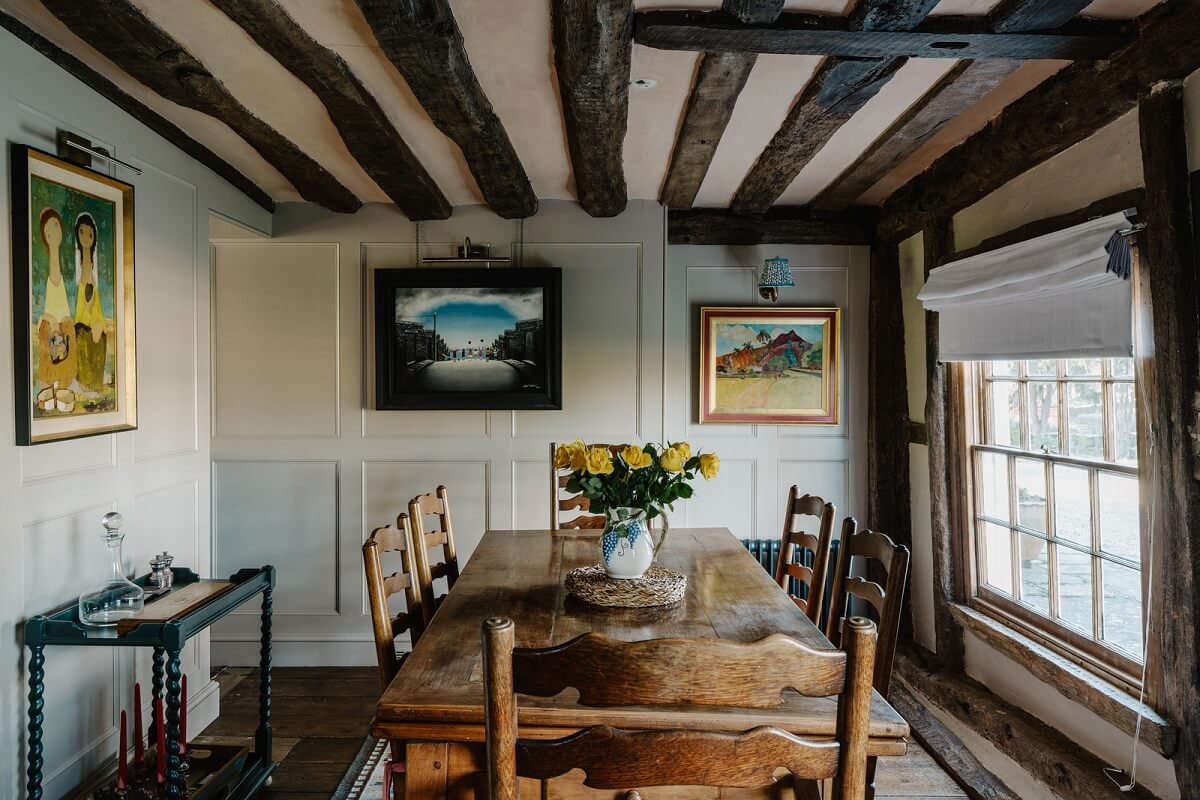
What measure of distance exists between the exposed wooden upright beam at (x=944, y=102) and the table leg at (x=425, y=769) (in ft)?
7.53

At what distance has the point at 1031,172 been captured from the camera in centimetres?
270

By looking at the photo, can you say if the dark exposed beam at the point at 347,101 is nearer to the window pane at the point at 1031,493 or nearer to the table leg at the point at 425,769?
the table leg at the point at 425,769

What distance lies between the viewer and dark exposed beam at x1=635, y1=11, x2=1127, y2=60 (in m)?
1.93

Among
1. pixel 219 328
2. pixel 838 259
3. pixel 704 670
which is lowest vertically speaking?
pixel 704 670

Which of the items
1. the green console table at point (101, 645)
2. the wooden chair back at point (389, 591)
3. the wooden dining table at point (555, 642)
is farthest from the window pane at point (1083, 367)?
the green console table at point (101, 645)

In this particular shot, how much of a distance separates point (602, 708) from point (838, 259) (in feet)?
10.8

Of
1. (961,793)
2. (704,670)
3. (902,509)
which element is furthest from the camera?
(902,509)

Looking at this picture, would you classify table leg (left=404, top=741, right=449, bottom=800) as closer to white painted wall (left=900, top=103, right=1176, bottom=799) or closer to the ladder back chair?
the ladder back chair

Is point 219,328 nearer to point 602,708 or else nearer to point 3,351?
point 3,351

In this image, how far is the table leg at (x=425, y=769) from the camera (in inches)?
57.5

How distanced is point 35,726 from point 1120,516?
136 inches

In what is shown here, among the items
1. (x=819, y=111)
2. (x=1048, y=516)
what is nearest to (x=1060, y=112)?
(x=819, y=111)

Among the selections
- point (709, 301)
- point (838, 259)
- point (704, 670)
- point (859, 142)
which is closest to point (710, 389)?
point (709, 301)

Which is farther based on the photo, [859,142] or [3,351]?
[859,142]
